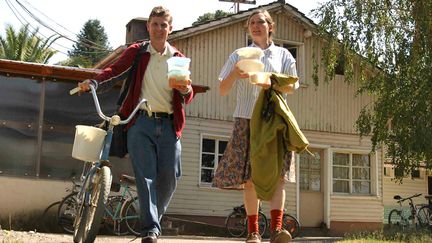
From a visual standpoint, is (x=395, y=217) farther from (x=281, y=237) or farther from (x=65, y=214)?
(x=281, y=237)

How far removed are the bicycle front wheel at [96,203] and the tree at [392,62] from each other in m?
12.1

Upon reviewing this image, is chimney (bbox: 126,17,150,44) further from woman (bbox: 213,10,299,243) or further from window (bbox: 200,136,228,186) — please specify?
woman (bbox: 213,10,299,243)

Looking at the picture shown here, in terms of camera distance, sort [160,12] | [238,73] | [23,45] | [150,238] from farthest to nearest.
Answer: [23,45]
[160,12]
[238,73]
[150,238]

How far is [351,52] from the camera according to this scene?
17.2m

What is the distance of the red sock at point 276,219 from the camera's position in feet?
15.7

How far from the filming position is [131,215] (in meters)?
12.6

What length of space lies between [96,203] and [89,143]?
0.53 m

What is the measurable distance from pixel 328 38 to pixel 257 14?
12724 mm

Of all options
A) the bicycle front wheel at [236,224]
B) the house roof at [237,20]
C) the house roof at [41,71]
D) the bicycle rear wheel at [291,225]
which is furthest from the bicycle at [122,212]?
the house roof at [237,20]

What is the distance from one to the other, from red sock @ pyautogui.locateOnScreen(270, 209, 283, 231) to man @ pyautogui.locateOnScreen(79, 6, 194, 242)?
877 millimetres

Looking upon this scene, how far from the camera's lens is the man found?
16.0ft

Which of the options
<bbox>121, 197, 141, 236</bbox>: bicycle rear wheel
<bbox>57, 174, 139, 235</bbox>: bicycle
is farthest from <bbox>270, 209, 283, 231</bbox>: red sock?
<bbox>121, 197, 141, 236</bbox>: bicycle rear wheel

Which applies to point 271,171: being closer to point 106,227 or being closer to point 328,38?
Result: point 106,227

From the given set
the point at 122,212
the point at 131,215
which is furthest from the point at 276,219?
the point at 131,215
